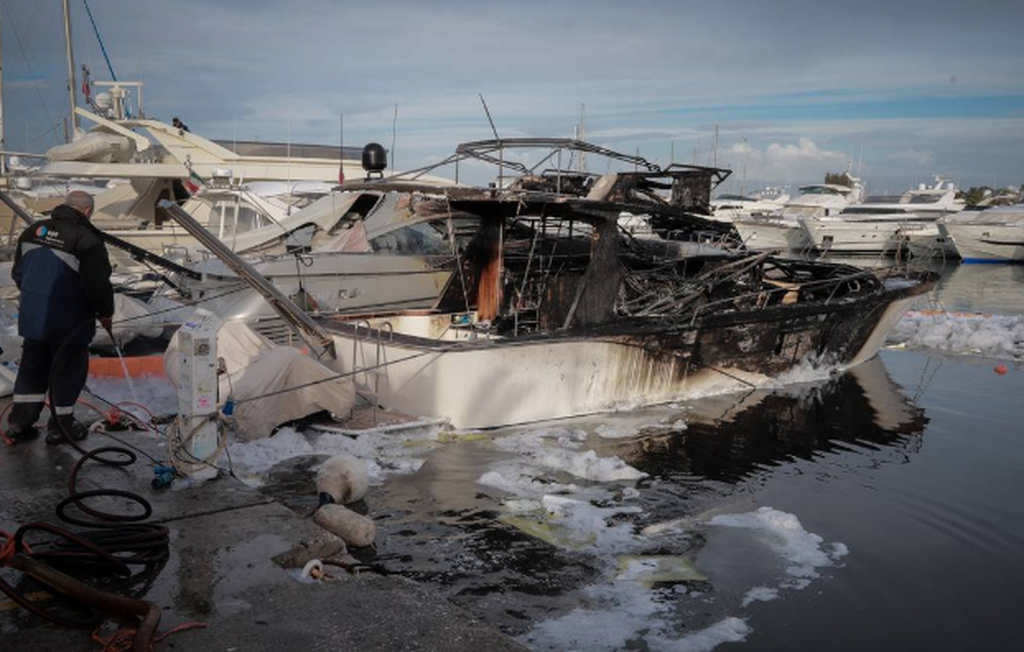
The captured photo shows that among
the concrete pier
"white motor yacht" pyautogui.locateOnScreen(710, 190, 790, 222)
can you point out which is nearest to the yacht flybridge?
the concrete pier

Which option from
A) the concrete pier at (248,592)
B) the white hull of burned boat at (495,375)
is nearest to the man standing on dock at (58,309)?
the concrete pier at (248,592)

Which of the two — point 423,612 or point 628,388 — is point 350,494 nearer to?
point 423,612

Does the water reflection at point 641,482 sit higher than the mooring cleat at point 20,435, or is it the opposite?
the mooring cleat at point 20,435

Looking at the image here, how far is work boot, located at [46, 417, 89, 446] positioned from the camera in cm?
600

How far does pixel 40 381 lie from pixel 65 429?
0.46 m

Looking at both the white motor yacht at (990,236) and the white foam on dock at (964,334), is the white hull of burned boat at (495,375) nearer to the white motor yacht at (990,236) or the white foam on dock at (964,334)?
the white foam on dock at (964,334)

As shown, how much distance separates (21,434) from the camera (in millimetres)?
6074

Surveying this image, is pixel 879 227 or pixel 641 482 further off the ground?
pixel 879 227

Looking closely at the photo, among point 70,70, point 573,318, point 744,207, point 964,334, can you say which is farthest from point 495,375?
point 744,207

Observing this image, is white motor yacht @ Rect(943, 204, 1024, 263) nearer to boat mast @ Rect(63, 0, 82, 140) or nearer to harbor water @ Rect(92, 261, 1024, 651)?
harbor water @ Rect(92, 261, 1024, 651)

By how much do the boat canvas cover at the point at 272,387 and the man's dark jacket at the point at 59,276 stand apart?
161 cm

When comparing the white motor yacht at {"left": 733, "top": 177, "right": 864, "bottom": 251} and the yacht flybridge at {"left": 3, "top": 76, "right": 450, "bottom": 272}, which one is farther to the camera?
the white motor yacht at {"left": 733, "top": 177, "right": 864, "bottom": 251}

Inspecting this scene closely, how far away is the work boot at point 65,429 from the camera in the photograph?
236 inches

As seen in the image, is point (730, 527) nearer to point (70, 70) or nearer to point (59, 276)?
point (59, 276)
